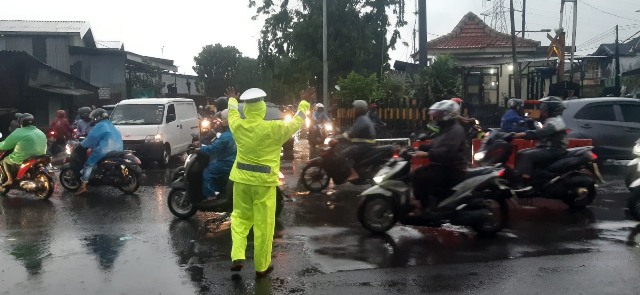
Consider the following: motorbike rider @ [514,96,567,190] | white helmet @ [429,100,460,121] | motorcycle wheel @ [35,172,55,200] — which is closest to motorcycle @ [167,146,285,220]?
white helmet @ [429,100,460,121]

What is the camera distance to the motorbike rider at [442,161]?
24.5 feet

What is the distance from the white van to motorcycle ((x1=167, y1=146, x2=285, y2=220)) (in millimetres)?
6254

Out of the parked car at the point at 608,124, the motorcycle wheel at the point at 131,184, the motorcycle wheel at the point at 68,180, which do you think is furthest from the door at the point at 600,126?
the motorcycle wheel at the point at 68,180

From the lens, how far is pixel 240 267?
625 cm

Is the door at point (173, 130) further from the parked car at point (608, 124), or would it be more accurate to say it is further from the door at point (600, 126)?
the door at point (600, 126)

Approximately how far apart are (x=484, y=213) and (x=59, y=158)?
16.1 m

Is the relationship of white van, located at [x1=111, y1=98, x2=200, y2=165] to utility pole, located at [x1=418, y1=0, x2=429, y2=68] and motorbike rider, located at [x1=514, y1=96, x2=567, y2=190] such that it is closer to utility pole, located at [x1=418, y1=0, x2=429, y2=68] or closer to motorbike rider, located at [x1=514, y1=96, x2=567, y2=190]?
motorbike rider, located at [x1=514, y1=96, x2=567, y2=190]

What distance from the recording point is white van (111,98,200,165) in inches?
634

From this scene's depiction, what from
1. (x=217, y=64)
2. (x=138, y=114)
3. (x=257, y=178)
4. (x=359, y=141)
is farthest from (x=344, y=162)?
(x=217, y=64)

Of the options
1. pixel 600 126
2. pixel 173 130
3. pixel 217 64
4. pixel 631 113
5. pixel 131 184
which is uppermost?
pixel 217 64

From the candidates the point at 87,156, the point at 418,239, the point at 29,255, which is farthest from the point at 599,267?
the point at 87,156

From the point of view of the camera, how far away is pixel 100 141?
38.7 feet

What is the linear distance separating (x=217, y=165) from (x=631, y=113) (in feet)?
31.0

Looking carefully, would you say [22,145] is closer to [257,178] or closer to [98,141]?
[98,141]
